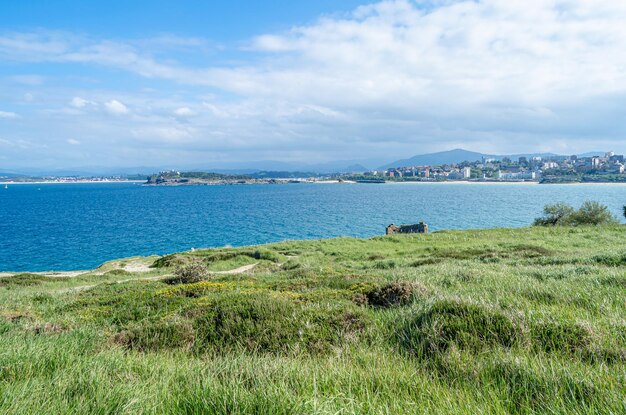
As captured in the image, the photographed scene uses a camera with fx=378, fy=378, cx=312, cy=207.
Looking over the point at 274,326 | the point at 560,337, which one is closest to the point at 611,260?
the point at 560,337

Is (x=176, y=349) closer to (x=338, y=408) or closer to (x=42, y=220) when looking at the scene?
(x=338, y=408)

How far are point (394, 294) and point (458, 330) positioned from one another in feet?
9.68

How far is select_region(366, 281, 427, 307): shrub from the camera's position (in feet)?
26.1

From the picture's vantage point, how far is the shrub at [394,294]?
26.1 ft

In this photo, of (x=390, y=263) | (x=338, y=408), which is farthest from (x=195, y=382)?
(x=390, y=263)

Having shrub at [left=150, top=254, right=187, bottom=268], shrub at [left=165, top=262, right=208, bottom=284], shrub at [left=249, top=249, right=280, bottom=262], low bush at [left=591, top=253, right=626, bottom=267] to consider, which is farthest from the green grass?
shrub at [left=150, top=254, right=187, bottom=268]

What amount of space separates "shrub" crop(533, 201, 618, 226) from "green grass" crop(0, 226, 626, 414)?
177 ft

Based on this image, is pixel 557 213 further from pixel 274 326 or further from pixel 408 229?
pixel 274 326

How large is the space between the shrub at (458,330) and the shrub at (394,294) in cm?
194

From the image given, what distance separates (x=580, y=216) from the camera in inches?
2111

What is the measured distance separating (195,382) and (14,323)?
5.64 meters

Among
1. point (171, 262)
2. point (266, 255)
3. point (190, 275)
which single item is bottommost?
point (171, 262)

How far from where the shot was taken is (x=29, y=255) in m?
59.6

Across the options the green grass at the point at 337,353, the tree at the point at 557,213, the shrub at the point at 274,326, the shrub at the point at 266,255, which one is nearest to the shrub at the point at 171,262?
the shrub at the point at 266,255
